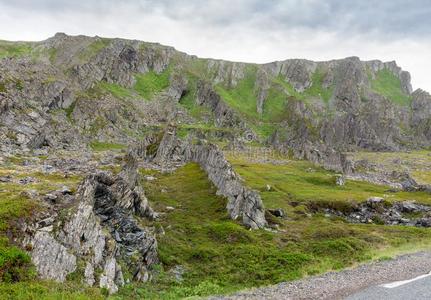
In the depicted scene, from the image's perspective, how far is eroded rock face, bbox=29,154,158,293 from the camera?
1110 inches

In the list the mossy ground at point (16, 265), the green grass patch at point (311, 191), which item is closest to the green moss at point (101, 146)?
the green grass patch at point (311, 191)

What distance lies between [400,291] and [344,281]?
194 inches

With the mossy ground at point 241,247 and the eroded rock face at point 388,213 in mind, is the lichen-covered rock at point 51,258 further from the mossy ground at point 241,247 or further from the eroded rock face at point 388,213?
the eroded rock face at point 388,213

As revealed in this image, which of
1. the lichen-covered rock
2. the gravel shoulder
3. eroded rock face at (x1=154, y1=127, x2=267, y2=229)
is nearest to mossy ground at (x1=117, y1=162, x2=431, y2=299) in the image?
eroded rock face at (x1=154, y1=127, x2=267, y2=229)

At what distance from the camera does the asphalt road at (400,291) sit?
2534 centimetres

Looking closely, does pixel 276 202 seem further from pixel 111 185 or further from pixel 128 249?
pixel 128 249

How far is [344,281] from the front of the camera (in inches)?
1216

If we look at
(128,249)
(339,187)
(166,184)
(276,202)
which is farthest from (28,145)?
(128,249)

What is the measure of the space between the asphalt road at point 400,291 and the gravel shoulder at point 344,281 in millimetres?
952

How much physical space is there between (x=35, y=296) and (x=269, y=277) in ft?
75.4

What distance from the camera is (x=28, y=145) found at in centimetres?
12925

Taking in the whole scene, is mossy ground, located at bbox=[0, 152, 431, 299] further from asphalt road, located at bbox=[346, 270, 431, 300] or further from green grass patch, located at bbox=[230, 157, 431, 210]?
asphalt road, located at bbox=[346, 270, 431, 300]

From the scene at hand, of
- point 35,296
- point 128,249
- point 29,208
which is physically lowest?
point 128,249

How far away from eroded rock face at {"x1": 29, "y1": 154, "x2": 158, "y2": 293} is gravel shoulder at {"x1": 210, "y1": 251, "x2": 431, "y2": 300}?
9.79 meters
